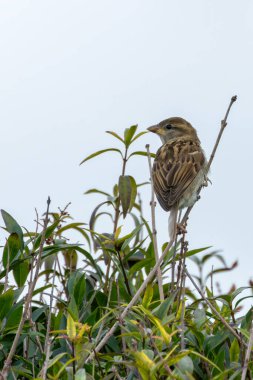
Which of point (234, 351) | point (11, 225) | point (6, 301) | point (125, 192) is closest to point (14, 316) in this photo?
point (6, 301)

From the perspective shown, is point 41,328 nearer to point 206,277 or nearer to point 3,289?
point 3,289

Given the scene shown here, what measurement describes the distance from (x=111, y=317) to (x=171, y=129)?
406 cm

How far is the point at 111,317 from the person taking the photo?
336cm

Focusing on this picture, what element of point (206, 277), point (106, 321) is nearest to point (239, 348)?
point (106, 321)

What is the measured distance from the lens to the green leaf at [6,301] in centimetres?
336

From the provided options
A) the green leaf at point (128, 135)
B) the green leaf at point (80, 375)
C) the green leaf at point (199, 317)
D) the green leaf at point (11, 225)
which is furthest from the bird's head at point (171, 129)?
the green leaf at point (80, 375)

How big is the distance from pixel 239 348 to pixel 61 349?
69cm

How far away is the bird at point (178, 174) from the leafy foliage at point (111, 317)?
3.85 feet

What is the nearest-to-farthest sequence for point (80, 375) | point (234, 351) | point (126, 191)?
1. point (80, 375)
2. point (234, 351)
3. point (126, 191)

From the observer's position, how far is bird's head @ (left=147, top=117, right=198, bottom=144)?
283 inches

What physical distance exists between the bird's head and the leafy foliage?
9.21 feet

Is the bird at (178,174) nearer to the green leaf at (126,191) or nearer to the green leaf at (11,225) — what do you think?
the green leaf at (126,191)

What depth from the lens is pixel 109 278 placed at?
4.00 metres

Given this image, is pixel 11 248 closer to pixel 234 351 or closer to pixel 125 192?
pixel 125 192
